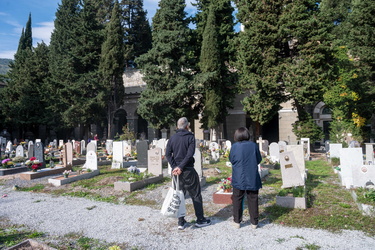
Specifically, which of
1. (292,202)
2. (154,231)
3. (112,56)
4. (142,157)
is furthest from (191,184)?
(112,56)

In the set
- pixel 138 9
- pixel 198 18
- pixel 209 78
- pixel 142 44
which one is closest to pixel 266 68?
pixel 209 78

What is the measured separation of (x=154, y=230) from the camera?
4660 millimetres

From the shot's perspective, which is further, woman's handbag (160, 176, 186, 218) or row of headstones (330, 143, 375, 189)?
row of headstones (330, 143, 375, 189)

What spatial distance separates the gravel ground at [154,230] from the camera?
398cm

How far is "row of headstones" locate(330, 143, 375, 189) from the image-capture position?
6290mm

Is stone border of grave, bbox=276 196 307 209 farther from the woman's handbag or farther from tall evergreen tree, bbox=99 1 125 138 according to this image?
tall evergreen tree, bbox=99 1 125 138

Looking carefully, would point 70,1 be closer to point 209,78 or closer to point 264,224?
point 209,78

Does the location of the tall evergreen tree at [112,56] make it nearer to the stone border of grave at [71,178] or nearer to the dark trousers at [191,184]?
the stone border of grave at [71,178]

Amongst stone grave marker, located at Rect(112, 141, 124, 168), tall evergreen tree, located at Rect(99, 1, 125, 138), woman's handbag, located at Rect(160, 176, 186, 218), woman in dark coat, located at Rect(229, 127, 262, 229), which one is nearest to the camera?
woman's handbag, located at Rect(160, 176, 186, 218)

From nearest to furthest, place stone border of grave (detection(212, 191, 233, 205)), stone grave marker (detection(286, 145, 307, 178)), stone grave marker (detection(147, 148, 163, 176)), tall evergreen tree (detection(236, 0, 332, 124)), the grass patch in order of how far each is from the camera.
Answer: stone border of grave (detection(212, 191, 233, 205)), stone grave marker (detection(286, 145, 307, 178)), the grass patch, stone grave marker (detection(147, 148, 163, 176)), tall evergreen tree (detection(236, 0, 332, 124))

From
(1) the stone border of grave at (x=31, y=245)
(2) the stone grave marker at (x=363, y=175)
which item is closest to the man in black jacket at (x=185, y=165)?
(1) the stone border of grave at (x=31, y=245)

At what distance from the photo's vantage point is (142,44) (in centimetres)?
3344

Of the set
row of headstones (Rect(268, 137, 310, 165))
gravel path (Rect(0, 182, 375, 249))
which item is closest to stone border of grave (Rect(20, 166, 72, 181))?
gravel path (Rect(0, 182, 375, 249))

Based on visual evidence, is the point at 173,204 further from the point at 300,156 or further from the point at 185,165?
the point at 300,156
